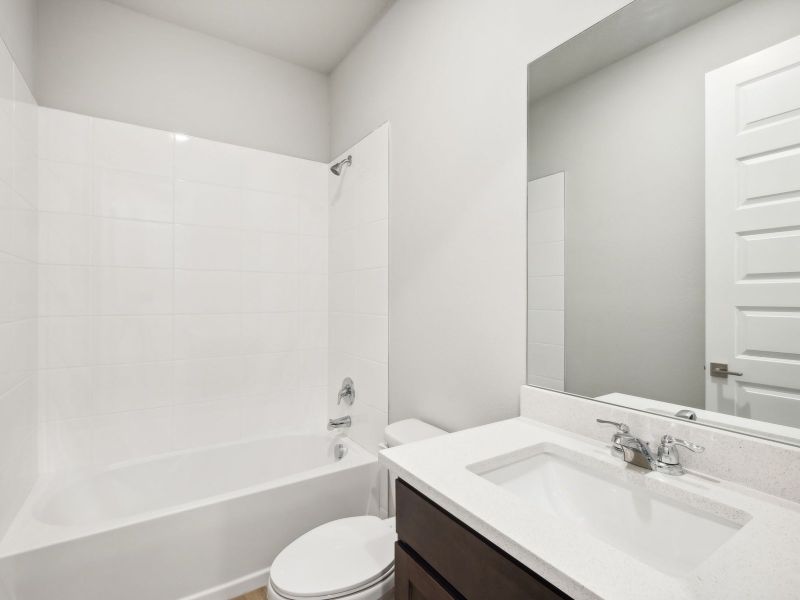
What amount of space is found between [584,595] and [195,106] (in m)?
2.65

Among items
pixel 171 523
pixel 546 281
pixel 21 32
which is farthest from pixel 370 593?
pixel 21 32

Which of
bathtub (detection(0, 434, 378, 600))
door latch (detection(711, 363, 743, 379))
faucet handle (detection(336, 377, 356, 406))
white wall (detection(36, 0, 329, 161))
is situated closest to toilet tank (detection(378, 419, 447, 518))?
bathtub (detection(0, 434, 378, 600))

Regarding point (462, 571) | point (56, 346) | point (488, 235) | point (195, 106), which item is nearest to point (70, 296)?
point (56, 346)

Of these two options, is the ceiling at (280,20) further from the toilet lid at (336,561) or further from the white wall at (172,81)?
the toilet lid at (336,561)

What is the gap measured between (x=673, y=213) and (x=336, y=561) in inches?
54.0

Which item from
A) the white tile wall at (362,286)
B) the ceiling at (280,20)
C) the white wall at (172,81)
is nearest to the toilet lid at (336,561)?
the white tile wall at (362,286)

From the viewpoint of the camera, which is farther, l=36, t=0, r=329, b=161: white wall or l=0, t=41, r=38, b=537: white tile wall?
l=36, t=0, r=329, b=161: white wall

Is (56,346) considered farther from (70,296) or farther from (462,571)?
(462,571)

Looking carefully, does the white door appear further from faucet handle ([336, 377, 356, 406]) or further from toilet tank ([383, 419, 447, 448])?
faucet handle ([336, 377, 356, 406])

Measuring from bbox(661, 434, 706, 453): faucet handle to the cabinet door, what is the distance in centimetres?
56

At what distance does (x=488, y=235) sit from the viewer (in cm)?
143

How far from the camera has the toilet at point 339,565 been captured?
44.9 inches

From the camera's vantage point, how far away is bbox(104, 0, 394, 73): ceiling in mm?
1994

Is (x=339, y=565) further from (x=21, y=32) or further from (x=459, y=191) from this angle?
(x=21, y=32)
